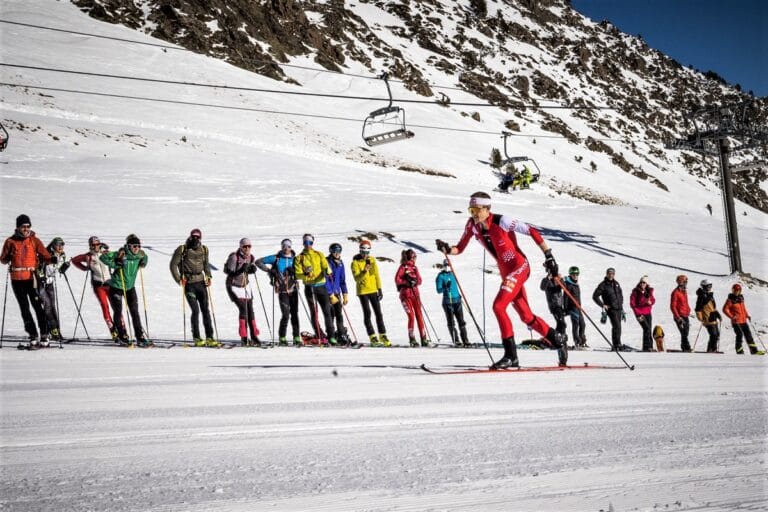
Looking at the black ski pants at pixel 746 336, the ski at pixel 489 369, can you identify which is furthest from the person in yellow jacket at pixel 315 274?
the black ski pants at pixel 746 336

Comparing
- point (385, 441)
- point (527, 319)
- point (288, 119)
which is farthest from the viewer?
point (288, 119)

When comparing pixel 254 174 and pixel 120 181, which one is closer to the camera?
pixel 120 181

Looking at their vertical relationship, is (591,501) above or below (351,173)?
below

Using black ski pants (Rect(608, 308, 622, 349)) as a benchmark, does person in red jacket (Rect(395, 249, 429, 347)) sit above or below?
above

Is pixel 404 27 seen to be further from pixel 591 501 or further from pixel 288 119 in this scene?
pixel 591 501

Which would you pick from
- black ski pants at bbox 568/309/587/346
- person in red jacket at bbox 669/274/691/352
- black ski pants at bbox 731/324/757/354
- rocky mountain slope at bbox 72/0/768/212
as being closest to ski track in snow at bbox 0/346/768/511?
black ski pants at bbox 568/309/587/346

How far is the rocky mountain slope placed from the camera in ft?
294

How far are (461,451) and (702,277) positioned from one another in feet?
76.6

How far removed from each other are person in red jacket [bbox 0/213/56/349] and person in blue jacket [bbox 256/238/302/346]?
362cm

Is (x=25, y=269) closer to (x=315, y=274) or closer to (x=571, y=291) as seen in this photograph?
(x=315, y=274)

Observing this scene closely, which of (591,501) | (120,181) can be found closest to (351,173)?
(120,181)

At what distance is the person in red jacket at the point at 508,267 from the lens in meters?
6.64

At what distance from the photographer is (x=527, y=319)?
22.1 feet

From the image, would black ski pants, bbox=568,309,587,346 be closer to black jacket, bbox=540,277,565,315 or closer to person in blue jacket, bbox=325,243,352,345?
black jacket, bbox=540,277,565,315
